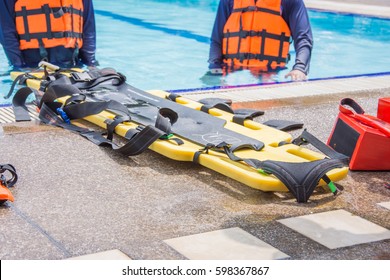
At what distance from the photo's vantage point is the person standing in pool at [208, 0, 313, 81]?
596 centimetres

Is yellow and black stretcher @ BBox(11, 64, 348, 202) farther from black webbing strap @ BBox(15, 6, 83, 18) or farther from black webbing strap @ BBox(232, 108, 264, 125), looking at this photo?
black webbing strap @ BBox(15, 6, 83, 18)

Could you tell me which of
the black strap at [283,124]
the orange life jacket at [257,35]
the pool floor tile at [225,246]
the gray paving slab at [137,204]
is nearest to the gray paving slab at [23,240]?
the gray paving slab at [137,204]

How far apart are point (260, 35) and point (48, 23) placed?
5.99ft

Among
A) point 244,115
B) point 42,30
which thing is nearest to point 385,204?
point 244,115

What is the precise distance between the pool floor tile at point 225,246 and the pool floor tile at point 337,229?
8.3 inches

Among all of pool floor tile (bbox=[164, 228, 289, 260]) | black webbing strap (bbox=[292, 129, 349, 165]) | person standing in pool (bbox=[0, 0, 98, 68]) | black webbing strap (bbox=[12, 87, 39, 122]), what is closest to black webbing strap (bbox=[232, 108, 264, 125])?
black webbing strap (bbox=[292, 129, 349, 165])

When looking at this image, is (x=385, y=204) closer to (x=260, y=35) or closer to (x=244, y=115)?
(x=244, y=115)

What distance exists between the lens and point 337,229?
8.52ft

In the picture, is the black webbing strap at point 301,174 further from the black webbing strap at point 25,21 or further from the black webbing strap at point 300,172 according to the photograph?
the black webbing strap at point 25,21

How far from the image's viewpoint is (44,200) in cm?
280

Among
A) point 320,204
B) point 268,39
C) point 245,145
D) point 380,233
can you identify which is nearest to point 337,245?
point 380,233

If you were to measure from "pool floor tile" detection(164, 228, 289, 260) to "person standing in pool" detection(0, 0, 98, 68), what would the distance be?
3.65 m
